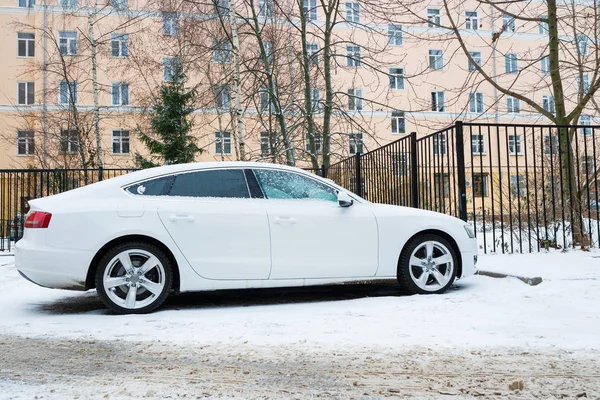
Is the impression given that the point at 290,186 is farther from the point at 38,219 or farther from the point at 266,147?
the point at 266,147

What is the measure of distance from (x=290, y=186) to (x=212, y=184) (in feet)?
2.86

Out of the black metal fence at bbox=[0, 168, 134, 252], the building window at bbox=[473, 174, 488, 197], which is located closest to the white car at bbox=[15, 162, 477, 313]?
the building window at bbox=[473, 174, 488, 197]

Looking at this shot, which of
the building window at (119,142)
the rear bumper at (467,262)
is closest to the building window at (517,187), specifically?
the rear bumper at (467,262)

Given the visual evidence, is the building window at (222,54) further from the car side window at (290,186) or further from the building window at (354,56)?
the car side window at (290,186)

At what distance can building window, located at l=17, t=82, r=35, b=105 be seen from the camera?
31.6 metres

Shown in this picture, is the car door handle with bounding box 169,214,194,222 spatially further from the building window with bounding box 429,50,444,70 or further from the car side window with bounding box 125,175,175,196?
the building window with bounding box 429,50,444,70

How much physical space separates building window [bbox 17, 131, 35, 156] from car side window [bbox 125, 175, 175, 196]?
85.0 feet

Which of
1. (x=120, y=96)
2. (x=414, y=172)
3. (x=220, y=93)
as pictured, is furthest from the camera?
(x=120, y=96)

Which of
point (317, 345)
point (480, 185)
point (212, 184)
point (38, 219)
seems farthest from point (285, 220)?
point (480, 185)

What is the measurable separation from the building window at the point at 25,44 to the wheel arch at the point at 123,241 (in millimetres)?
31056

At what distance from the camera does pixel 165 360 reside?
3.76 m

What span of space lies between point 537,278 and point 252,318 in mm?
3435

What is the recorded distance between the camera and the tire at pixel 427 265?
6105 millimetres

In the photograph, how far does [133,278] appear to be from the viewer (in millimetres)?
5336
